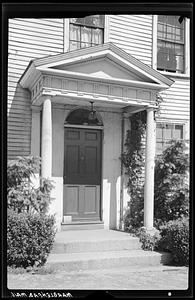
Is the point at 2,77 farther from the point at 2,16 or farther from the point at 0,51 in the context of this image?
the point at 2,16

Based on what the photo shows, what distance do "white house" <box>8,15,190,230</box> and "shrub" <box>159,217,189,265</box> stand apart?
0.81 meters

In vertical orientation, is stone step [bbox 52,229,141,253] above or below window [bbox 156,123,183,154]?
below

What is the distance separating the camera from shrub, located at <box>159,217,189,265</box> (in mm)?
6879

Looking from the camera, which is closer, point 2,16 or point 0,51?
point 2,16

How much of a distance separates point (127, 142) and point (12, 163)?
132 inches

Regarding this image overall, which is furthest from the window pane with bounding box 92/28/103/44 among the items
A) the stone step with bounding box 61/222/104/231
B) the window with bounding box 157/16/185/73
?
the stone step with bounding box 61/222/104/231

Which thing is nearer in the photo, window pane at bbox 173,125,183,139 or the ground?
the ground

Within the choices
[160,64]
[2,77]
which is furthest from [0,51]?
[160,64]

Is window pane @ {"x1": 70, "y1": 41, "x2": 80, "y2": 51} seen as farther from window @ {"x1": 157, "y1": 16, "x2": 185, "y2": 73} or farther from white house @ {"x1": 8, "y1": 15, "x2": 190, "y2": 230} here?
window @ {"x1": 157, "y1": 16, "x2": 185, "y2": 73}

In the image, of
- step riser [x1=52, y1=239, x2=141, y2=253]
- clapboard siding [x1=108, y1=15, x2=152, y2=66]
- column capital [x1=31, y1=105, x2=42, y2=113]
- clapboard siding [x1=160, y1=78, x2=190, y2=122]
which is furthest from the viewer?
clapboard siding [x1=160, y1=78, x2=190, y2=122]

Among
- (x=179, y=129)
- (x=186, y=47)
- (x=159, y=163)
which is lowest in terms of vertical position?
(x=159, y=163)

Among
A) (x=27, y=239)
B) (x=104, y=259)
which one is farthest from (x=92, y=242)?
(x=27, y=239)

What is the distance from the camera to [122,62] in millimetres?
7590

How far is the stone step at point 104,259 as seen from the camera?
6.26m
